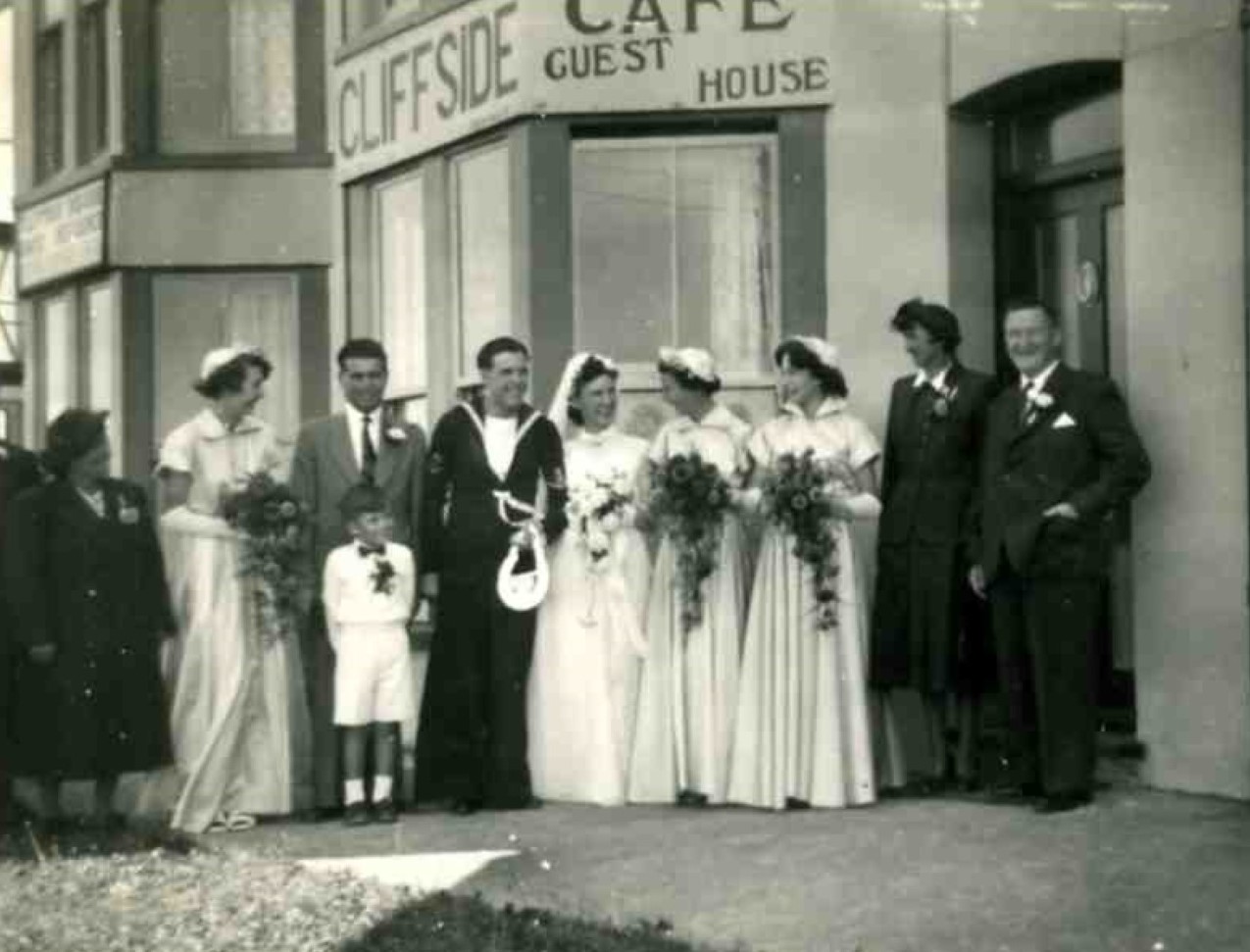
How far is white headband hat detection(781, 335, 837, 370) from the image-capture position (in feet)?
32.5

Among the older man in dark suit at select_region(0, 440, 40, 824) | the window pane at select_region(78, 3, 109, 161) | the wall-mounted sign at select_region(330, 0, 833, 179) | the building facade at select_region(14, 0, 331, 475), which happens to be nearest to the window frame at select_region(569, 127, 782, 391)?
the wall-mounted sign at select_region(330, 0, 833, 179)

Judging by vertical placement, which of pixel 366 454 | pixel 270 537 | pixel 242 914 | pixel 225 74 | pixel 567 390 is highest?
pixel 225 74

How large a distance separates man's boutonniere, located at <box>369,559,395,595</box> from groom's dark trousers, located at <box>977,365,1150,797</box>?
2436 mm

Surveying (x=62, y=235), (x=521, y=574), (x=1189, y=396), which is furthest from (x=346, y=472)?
(x=62, y=235)

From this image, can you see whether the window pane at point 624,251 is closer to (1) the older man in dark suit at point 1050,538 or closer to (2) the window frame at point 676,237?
(2) the window frame at point 676,237

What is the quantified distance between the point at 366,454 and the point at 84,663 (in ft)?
4.83

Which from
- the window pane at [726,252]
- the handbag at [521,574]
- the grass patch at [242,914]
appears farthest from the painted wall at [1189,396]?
the grass patch at [242,914]

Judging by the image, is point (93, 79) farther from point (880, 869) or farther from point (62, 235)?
point (880, 869)

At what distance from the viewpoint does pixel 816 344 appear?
32.6ft

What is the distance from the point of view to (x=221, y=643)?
10039mm

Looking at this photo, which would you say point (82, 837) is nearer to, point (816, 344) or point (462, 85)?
point (816, 344)

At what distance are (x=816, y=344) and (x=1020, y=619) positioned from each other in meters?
1.50

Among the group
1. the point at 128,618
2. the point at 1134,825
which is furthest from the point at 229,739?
the point at 1134,825

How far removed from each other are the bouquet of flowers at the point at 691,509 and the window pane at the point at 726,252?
6.14 ft
